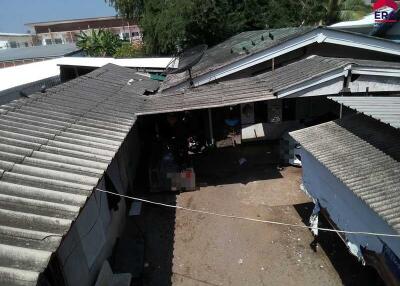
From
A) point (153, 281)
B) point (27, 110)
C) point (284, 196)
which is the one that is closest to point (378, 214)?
point (153, 281)

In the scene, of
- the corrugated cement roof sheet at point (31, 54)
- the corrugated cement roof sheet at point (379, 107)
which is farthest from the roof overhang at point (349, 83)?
the corrugated cement roof sheet at point (31, 54)

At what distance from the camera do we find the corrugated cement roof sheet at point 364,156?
5715 millimetres

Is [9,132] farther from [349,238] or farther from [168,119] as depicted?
[168,119]

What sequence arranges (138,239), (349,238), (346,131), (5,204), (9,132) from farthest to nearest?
(138,239), (346,131), (349,238), (9,132), (5,204)

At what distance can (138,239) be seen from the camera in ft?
30.1

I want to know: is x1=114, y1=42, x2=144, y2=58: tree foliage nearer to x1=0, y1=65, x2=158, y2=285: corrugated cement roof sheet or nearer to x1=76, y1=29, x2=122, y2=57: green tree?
x1=76, y1=29, x2=122, y2=57: green tree

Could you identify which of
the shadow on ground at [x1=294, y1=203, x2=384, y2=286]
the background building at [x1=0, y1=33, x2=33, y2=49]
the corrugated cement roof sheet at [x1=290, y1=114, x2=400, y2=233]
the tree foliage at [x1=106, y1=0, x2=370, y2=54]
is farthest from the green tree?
the background building at [x1=0, y1=33, x2=33, y2=49]

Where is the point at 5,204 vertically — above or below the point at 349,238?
above

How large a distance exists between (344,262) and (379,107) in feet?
11.7

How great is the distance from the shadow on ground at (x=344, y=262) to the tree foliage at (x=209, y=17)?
55.6ft

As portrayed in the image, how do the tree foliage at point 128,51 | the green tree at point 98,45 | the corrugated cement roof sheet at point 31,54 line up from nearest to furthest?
the tree foliage at point 128,51
the green tree at point 98,45
the corrugated cement roof sheet at point 31,54

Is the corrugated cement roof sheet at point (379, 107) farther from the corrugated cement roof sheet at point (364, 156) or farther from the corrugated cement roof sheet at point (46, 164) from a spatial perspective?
the corrugated cement roof sheet at point (46, 164)

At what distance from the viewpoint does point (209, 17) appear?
23312 millimetres

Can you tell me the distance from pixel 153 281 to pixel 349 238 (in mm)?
4234
